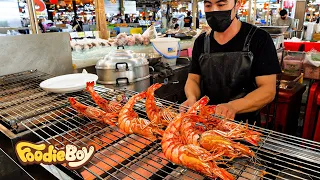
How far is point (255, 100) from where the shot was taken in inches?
77.5

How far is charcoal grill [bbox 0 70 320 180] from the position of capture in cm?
108

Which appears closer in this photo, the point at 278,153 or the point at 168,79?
the point at 278,153

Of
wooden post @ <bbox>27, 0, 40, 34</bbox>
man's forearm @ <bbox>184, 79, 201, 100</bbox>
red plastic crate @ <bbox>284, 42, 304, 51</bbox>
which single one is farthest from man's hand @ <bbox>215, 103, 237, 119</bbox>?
red plastic crate @ <bbox>284, 42, 304, 51</bbox>

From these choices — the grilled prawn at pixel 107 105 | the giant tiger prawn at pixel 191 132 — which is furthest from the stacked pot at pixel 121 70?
the giant tiger prawn at pixel 191 132

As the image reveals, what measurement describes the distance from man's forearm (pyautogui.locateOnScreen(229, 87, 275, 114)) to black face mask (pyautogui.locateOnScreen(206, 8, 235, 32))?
2.07ft

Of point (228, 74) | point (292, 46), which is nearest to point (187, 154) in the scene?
point (228, 74)

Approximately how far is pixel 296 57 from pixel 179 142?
11.6 feet

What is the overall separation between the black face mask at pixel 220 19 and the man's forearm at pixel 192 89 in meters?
0.59

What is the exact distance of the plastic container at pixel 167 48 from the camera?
3611 mm

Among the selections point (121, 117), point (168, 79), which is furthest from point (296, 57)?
point (121, 117)

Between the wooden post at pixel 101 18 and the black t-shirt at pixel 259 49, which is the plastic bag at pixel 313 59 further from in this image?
the wooden post at pixel 101 18

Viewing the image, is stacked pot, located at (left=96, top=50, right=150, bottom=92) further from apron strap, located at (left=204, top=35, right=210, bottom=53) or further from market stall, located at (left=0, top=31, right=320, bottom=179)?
apron strap, located at (left=204, top=35, right=210, bottom=53)

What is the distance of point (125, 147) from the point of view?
4.13ft

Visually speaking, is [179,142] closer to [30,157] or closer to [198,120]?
[198,120]
